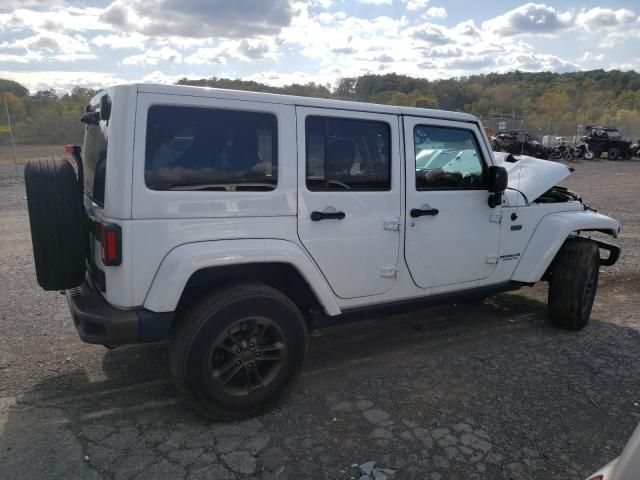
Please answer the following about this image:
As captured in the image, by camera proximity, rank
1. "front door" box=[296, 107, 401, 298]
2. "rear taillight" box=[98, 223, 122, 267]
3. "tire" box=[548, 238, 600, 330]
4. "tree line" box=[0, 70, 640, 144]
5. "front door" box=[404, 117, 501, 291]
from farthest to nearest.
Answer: "tree line" box=[0, 70, 640, 144] → "tire" box=[548, 238, 600, 330] → "front door" box=[404, 117, 501, 291] → "front door" box=[296, 107, 401, 298] → "rear taillight" box=[98, 223, 122, 267]

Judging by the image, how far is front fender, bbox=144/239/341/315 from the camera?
115 inches

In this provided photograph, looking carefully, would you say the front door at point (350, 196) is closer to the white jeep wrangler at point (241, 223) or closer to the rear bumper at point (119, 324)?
the white jeep wrangler at point (241, 223)

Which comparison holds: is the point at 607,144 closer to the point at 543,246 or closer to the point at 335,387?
the point at 543,246

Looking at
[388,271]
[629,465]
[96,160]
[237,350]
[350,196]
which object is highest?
[96,160]

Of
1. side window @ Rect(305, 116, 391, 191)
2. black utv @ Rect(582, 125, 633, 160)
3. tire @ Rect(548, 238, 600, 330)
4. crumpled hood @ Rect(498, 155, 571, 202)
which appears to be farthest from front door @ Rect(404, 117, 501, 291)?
black utv @ Rect(582, 125, 633, 160)

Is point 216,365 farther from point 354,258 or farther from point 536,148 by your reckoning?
point 536,148

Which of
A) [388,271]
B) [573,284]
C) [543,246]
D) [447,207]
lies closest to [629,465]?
[388,271]

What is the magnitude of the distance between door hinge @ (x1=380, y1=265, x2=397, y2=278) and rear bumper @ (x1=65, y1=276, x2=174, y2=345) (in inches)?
60.6

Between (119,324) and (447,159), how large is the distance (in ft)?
8.97

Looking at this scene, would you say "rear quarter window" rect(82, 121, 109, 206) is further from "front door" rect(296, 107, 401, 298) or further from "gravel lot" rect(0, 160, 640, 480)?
"gravel lot" rect(0, 160, 640, 480)

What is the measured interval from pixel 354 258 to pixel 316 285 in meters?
0.37

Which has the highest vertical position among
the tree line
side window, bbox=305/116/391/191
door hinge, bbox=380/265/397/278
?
the tree line

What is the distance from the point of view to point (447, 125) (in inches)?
164

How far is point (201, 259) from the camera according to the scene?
2.95 m
